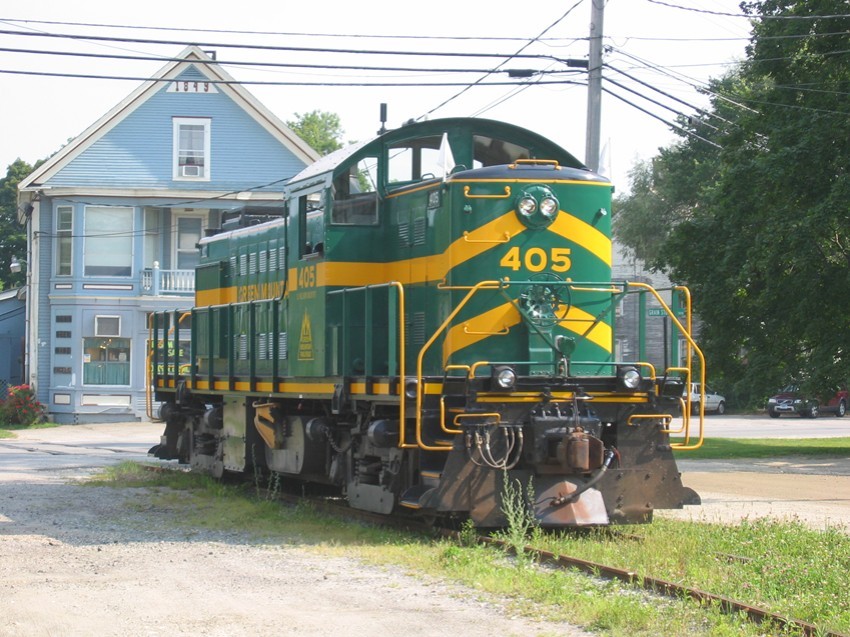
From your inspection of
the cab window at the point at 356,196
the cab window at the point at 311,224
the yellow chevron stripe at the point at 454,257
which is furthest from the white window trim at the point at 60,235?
the cab window at the point at 356,196

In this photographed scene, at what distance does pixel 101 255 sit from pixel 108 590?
2964 centimetres

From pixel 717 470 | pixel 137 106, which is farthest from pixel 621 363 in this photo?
pixel 137 106

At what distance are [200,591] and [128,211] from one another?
29.8m

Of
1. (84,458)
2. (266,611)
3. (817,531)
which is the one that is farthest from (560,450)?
(84,458)

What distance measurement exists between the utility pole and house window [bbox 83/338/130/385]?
71.7ft

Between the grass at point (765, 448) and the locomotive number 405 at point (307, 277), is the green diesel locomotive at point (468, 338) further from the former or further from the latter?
the grass at point (765, 448)

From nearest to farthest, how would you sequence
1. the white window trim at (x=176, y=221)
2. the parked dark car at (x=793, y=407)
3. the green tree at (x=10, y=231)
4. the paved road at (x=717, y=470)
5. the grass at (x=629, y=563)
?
the grass at (x=629, y=563) < the paved road at (x=717, y=470) < the white window trim at (x=176, y=221) < the parked dark car at (x=793, y=407) < the green tree at (x=10, y=231)

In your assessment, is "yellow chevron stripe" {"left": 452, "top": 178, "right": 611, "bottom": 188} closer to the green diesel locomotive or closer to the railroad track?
the green diesel locomotive

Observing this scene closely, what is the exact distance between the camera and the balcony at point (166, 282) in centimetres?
3675

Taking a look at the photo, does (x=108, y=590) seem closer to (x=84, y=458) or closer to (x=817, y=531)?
(x=817, y=531)

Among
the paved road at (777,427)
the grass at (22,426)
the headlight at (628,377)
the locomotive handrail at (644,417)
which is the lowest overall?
the paved road at (777,427)

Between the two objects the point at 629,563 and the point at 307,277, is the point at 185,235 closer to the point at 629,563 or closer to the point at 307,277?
the point at 307,277

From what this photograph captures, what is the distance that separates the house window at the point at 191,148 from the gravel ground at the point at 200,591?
83.3ft

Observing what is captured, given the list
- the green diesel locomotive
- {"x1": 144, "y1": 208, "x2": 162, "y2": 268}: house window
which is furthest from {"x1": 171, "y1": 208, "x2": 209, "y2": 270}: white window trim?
the green diesel locomotive
